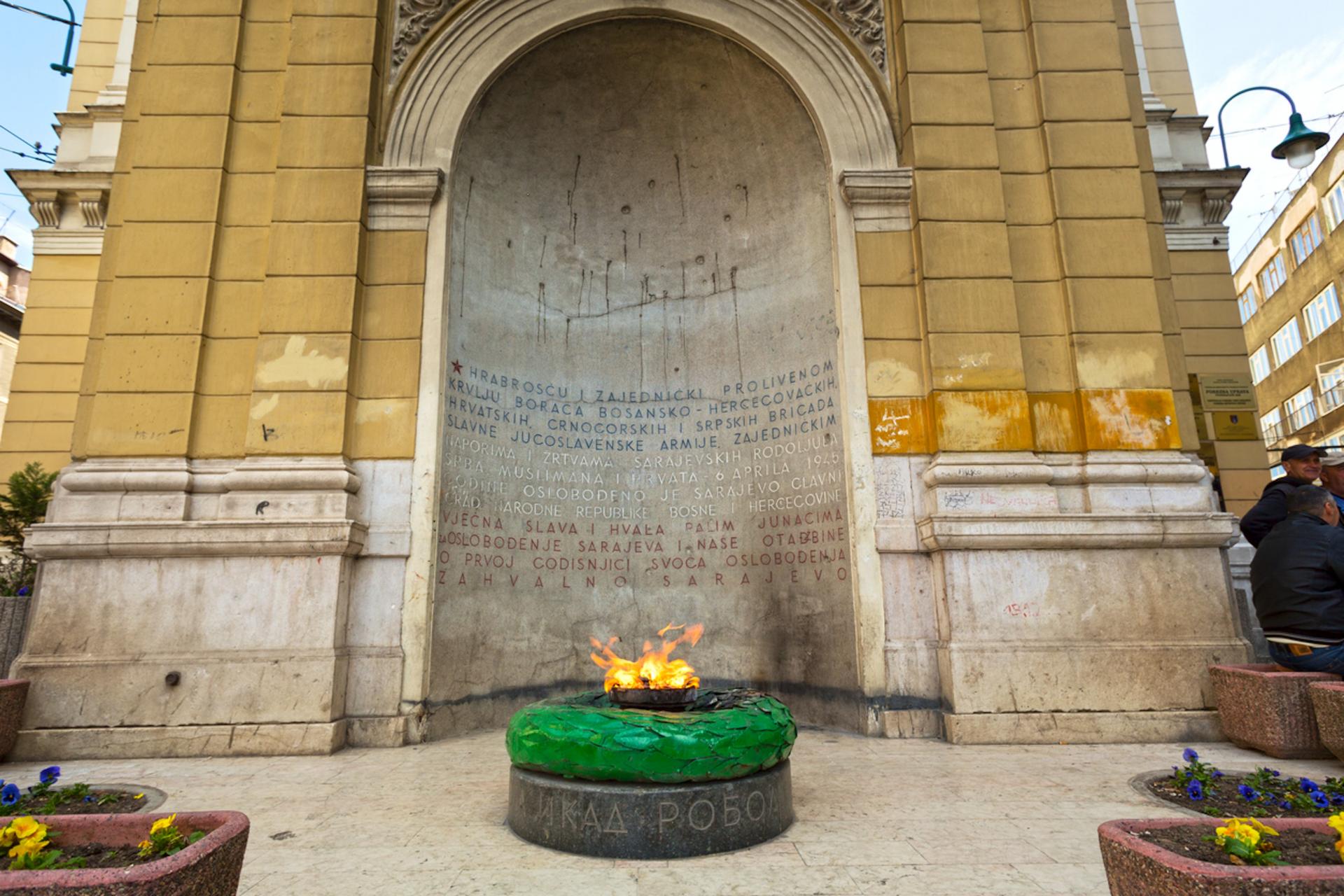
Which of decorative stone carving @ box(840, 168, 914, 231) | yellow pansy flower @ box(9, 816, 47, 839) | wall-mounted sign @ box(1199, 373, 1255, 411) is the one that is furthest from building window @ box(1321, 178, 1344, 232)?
yellow pansy flower @ box(9, 816, 47, 839)

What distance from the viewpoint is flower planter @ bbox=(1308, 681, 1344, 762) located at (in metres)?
5.23

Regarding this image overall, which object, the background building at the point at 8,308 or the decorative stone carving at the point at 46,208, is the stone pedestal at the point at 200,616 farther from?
the background building at the point at 8,308

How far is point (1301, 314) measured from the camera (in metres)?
29.8

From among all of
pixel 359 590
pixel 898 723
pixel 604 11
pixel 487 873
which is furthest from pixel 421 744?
pixel 604 11

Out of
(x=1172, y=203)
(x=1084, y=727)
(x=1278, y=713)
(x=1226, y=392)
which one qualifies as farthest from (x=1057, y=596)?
(x=1172, y=203)

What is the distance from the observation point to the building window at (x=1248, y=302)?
3469 cm

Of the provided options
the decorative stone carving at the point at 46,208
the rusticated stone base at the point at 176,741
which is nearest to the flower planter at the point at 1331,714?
the rusticated stone base at the point at 176,741

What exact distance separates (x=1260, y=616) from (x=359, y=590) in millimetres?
7758

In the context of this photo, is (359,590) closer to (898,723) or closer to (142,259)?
(142,259)

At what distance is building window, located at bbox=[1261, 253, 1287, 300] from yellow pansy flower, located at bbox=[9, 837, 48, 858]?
39890 millimetres

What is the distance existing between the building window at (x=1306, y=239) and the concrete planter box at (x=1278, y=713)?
30352 mm

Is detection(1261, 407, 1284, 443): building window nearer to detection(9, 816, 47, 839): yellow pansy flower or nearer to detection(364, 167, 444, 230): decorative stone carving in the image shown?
detection(364, 167, 444, 230): decorative stone carving

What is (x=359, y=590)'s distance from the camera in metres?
7.37

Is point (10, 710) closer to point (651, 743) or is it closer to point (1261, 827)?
point (651, 743)
